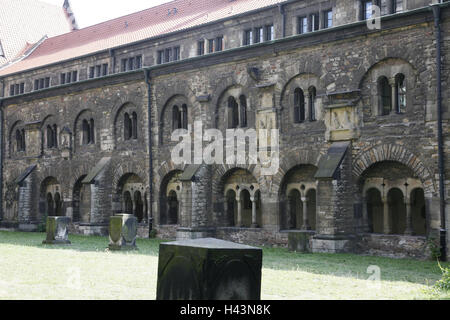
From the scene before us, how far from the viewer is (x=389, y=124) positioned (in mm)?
20094

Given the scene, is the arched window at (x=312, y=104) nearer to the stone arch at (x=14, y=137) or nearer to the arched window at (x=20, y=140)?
the stone arch at (x=14, y=137)

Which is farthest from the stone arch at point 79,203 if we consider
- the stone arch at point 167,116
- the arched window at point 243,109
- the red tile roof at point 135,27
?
the arched window at point 243,109

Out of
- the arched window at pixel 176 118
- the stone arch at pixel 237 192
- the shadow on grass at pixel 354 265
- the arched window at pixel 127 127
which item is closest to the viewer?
the shadow on grass at pixel 354 265

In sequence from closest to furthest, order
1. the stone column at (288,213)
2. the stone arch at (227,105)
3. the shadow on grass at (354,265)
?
the shadow on grass at (354,265) → the stone column at (288,213) → the stone arch at (227,105)

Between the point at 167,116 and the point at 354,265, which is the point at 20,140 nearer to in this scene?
the point at 167,116

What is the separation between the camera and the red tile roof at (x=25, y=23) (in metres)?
45.3

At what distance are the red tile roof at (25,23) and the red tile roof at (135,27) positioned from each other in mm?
1939

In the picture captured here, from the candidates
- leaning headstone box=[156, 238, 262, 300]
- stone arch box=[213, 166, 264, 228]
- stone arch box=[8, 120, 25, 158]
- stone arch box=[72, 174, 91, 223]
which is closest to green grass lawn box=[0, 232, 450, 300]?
leaning headstone box=[156, 238, 262, 300]

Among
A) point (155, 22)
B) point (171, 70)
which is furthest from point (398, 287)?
point (155, 22)

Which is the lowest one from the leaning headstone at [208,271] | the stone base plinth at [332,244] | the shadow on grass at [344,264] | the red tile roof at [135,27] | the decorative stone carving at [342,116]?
the shadow on grass at [344,264]

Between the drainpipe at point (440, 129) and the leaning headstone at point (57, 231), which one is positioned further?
the leaning headstone at point (57, 231)

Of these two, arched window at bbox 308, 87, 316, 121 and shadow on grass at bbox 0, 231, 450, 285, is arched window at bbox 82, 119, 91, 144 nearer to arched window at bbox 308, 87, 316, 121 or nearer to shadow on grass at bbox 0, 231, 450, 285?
shadow on grass at bbox 0, 231, 450, 285

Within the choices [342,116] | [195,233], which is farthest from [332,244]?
[195,233]
